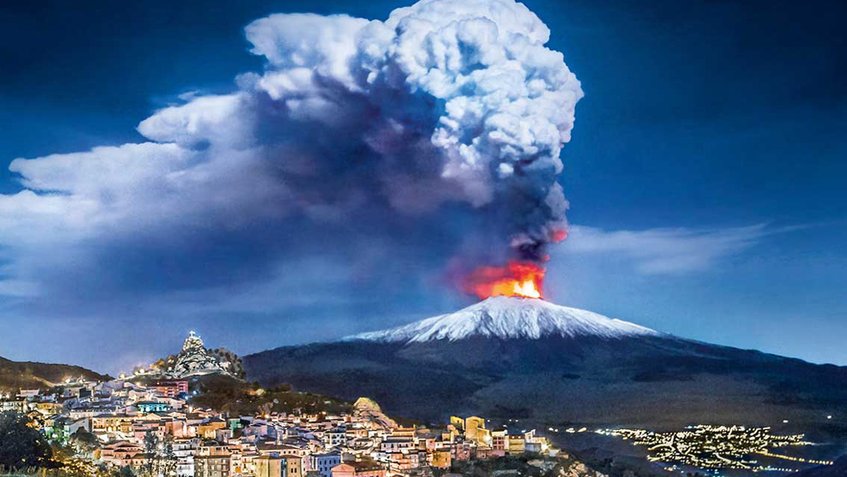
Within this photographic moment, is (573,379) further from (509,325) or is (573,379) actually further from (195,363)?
(195,363)

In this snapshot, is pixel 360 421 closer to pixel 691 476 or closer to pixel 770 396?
pixel 691 476

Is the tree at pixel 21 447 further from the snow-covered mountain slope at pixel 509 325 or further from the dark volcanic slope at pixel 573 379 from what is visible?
the snow-covered mountain slope at pixel 509 325

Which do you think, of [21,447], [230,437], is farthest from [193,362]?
[21,447]

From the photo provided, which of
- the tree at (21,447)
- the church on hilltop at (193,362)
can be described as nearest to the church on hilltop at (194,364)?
the church on hilltop at (193,362)

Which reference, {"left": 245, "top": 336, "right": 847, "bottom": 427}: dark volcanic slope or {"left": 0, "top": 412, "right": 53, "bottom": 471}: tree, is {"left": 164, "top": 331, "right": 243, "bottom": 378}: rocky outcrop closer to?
{"left": 245, "top": 336, "right": 847, "bottom": 427}: dark volcanic slope

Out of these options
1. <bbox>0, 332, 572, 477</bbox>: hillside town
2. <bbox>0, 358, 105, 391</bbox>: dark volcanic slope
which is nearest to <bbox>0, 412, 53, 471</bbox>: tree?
<bbox>0, 332, 572, 477</bbox>: hillside town
